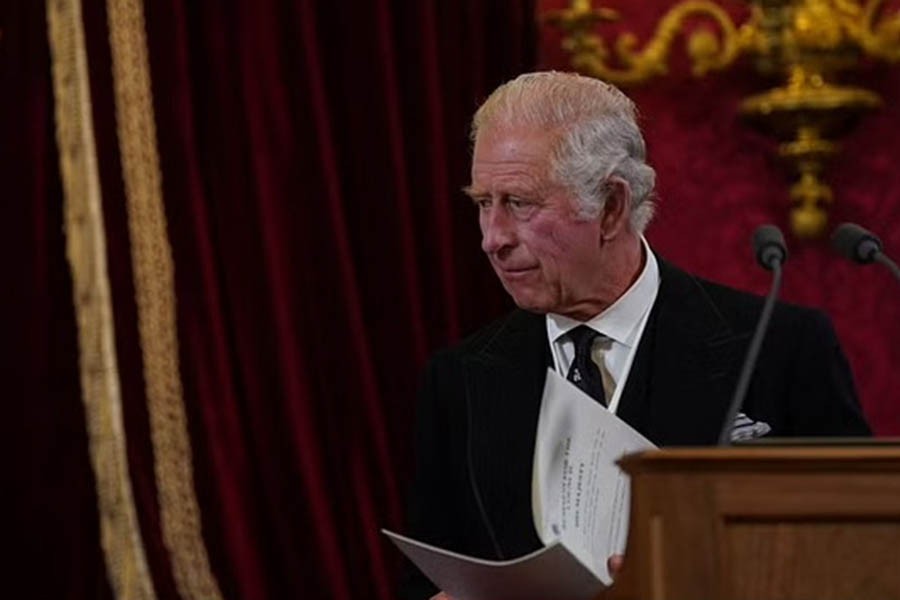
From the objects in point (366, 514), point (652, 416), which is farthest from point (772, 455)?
point (366, 514)

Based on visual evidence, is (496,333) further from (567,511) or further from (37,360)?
(37,360)

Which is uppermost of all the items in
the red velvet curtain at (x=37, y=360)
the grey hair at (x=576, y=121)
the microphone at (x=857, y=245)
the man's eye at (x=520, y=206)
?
the grey hair at (x=576, y=121)

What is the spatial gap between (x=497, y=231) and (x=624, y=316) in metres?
0.22

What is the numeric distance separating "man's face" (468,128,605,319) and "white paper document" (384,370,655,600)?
0.19 meters

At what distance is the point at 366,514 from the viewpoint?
404 cm

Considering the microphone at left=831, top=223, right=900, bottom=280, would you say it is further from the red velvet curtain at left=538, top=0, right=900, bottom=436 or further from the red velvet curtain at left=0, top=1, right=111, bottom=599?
the red velvet curtain at left=0, top=1, right=111, bottom=599

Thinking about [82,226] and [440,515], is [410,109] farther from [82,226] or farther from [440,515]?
[440,515]

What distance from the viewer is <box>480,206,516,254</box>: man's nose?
2.85 meters

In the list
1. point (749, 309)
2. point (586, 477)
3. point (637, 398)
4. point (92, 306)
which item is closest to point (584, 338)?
point (637, 398)

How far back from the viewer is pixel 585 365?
290 cm

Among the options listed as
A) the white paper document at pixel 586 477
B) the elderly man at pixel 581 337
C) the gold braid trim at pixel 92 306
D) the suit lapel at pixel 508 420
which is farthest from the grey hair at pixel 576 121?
the gold braid trim at pixel 92 306

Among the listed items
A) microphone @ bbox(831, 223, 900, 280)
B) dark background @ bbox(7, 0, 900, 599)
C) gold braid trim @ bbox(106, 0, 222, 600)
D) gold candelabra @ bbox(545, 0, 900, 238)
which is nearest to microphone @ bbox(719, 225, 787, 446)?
microphone @ bbox(831, 223, 900, 280)

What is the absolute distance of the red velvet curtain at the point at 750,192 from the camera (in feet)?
13.4

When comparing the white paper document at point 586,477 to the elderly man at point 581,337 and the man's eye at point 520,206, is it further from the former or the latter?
the man's eye at point 520,206
